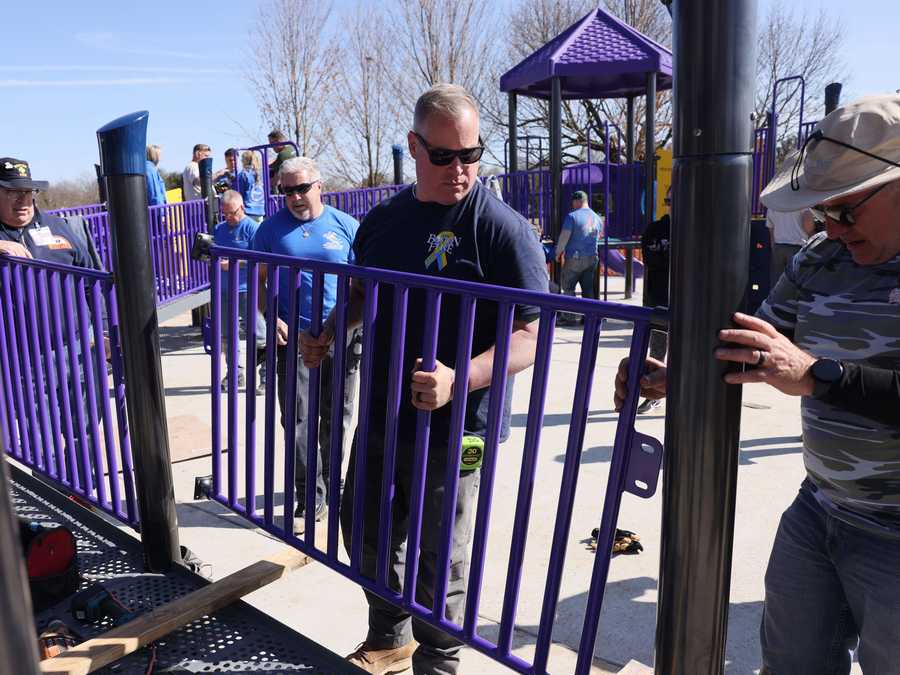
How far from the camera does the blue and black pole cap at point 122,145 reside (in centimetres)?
239

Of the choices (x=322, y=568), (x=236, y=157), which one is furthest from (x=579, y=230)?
(x=322, y=568)

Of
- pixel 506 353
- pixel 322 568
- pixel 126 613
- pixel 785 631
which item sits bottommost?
pixel 322 568

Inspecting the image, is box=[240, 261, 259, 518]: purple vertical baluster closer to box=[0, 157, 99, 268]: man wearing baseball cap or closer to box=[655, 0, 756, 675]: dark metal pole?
box=[655, 0, 756, 675]: dark metal pole

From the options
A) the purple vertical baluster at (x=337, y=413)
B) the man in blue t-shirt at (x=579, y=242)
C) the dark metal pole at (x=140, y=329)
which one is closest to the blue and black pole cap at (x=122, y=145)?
the dark metal pole at (x=140, y=329)

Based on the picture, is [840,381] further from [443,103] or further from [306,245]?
[306,245]

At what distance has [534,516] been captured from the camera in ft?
13.6

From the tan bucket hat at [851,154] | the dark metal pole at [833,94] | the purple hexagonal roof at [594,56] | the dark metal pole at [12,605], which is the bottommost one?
the dark metal pole at [12,605]

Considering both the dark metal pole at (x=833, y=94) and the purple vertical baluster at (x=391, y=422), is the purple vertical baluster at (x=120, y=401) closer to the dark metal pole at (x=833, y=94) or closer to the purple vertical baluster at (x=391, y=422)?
the purple vertical baluster at (x=391, y=422)

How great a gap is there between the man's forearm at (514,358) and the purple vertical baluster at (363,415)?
0.31 meters

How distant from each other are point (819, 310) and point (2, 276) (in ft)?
10.5

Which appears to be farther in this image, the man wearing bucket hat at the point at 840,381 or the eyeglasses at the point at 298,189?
the eyeglasses at the point at 298,189

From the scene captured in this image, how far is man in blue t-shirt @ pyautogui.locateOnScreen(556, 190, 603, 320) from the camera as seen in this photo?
1039 cm

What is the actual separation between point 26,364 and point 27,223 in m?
1.25

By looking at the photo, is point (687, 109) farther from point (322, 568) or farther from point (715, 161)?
point (322, 568)
